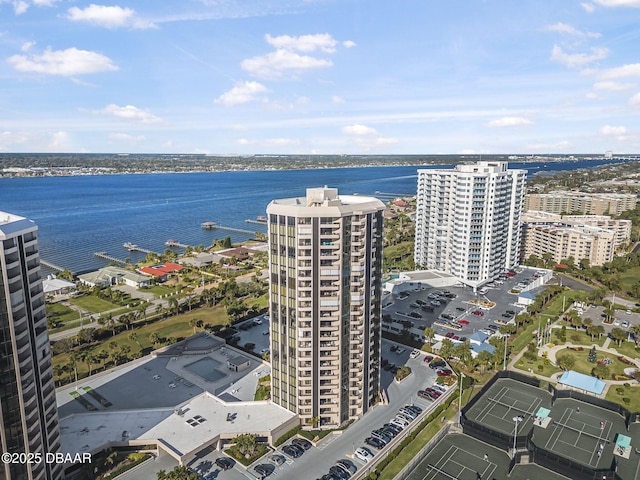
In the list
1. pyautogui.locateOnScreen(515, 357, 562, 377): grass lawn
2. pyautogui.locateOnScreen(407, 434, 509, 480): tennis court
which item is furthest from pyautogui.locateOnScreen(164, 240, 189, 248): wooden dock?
pyautogui.locateOnScreen(407, 434, 509, 480): tennis court

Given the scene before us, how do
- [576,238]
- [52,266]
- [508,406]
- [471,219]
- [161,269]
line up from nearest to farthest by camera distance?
1. [508,406]
2. [471,219]
3. [161,269]
4. [576,238]
5. [52,266]

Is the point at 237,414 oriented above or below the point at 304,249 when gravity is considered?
below

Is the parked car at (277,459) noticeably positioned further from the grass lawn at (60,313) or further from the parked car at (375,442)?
the grass lawn at (60,313)

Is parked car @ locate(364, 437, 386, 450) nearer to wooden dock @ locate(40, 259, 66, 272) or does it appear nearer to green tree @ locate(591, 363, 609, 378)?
green tree @ locate(591, 363, 609, 378)

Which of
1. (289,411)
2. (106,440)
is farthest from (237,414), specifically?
(106,440)

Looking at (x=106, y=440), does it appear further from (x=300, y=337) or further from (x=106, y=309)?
(x=106, y=309)

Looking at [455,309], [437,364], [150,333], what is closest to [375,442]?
[437,364]

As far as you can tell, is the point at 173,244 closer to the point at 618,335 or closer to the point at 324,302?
the point at 324,302

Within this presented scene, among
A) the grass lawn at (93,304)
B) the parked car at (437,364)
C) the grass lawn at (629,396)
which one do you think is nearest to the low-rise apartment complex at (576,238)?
the grass lawn at (629,396)
